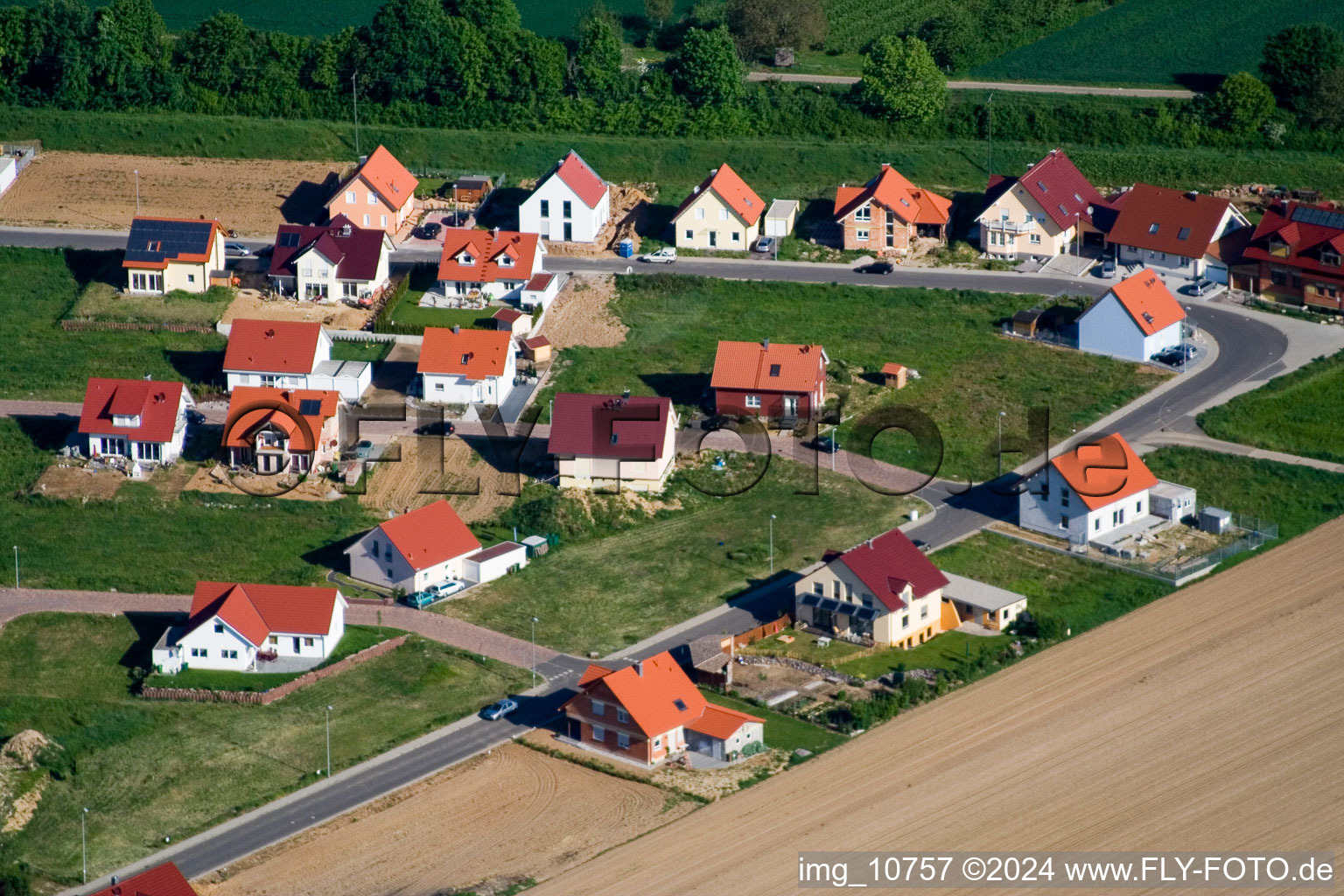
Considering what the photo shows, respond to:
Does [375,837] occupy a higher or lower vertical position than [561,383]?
lower

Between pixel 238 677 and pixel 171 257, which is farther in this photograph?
pixel 171 257

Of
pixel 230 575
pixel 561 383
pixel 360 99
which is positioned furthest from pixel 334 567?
pixel 360 99

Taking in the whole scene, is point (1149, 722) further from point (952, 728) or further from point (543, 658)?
point (543, 658)

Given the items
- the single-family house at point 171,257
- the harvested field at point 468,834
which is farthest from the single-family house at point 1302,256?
the harvested field at point 468,834

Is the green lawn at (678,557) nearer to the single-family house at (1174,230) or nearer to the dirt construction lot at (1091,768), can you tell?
the dirt construction lot at (1091,768)

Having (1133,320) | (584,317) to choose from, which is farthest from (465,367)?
(1133,320)

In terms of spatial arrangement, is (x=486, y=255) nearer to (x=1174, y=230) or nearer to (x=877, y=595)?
(x=1174, y=230)

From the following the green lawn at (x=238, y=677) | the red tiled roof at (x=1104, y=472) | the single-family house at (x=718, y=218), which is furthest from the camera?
the single-family house at (x=718, y=218)
